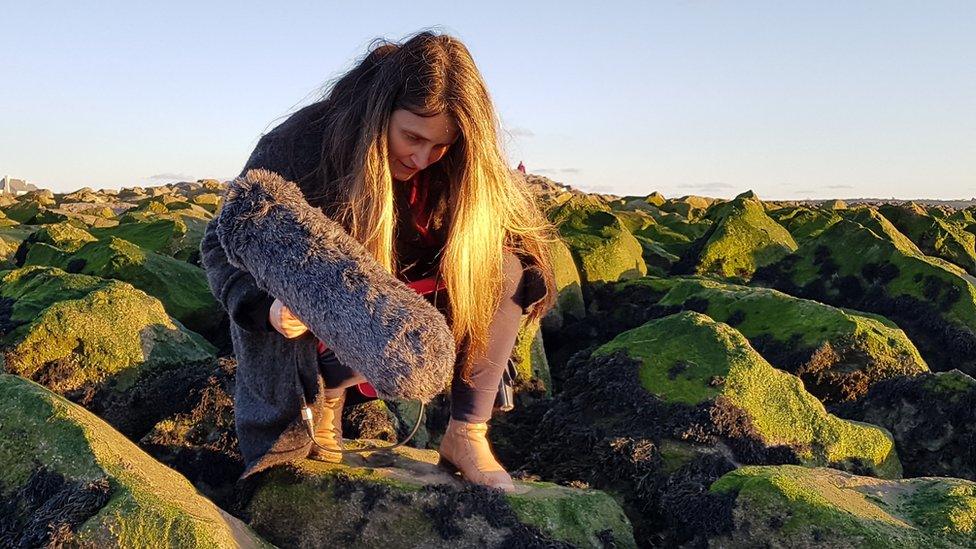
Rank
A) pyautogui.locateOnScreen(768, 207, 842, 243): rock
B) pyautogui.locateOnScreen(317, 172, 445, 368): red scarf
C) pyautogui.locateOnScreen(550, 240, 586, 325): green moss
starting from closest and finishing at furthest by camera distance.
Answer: pyautogui.locateOnScreen(317, 172, 445, 368): red scarf < pyautogui.locateOnScreen(550, 240, 586, 325): green moss < pyautogui.locateOnScreen(768, 207, 842, 243): rock

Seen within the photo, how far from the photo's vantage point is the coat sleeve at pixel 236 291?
10.2 ft

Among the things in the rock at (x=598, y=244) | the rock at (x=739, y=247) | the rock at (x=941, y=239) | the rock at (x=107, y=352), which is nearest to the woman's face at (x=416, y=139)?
the rock at (x=107, y=352)

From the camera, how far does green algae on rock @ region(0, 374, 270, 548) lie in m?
2.49

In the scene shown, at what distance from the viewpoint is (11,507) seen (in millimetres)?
2648

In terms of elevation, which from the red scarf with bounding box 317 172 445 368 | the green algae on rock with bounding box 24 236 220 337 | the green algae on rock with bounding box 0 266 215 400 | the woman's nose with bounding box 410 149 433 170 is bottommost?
the green algae on rock with bounding box 24 236 220 337

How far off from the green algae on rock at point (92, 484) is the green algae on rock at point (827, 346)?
152 inches

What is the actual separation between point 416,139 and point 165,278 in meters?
3.66

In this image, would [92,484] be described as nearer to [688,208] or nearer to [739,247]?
[739,247]

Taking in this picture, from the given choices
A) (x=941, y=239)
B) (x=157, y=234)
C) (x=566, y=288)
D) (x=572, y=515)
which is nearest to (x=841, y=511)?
(x=572, y=515)

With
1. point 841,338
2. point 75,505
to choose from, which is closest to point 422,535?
point 75,505

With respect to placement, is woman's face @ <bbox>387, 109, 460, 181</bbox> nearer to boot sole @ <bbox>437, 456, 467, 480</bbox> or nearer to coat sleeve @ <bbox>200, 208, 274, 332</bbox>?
coat sleeve @ <bbox>200, 208, 274, 332</bbox>

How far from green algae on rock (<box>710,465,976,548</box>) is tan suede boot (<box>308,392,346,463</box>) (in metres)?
1.65

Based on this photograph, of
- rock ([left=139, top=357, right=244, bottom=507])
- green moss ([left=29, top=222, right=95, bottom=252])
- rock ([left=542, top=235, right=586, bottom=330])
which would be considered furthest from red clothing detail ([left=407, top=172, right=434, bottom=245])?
green moss ([left=29, top=222, right=95, bottom=252])

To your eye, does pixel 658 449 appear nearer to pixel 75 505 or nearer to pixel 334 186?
pixel 334 186
